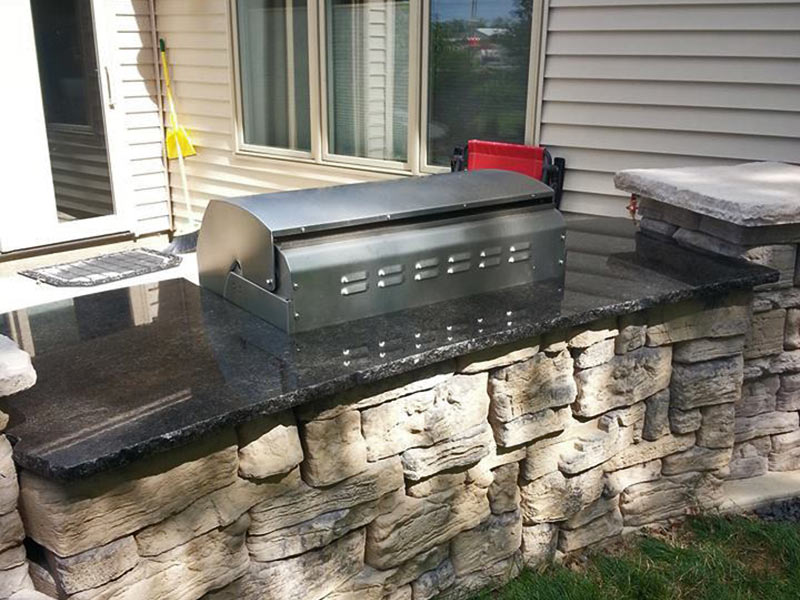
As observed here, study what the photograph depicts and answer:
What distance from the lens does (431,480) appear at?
2.04 m

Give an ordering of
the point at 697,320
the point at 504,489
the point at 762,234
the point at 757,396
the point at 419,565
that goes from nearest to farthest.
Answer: the point at 419,565 < the point at 504,489 < the point at 697,320 < the point at 762,234 < the point at 757,396

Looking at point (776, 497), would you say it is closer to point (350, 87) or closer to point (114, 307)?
point (114, 307)

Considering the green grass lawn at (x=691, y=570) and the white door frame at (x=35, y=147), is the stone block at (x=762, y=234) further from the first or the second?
the white door frame at (x=35, y=147)

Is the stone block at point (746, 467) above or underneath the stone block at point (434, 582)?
underneath

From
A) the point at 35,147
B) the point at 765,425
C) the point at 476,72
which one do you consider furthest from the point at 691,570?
the point at 35,147

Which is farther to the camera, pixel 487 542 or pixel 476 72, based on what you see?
pixel 476 72

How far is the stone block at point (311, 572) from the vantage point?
1797 mm

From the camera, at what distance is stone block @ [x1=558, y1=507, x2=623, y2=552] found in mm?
2438

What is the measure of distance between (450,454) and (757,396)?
137 centimetres

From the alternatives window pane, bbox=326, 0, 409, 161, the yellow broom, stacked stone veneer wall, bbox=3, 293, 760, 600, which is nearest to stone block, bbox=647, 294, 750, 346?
stacked stone veneer wall, bbox=3, 293, 760, 600

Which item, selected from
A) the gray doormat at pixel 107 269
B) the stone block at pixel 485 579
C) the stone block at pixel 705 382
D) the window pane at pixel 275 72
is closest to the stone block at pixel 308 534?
the stone block at pixel 485 579

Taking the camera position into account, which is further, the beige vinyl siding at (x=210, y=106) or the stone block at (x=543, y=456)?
the beige vinyl siding at (x=210, y=106)

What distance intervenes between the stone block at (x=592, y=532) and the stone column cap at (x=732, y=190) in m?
1.01

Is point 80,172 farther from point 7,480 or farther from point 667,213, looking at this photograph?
point 7,480
